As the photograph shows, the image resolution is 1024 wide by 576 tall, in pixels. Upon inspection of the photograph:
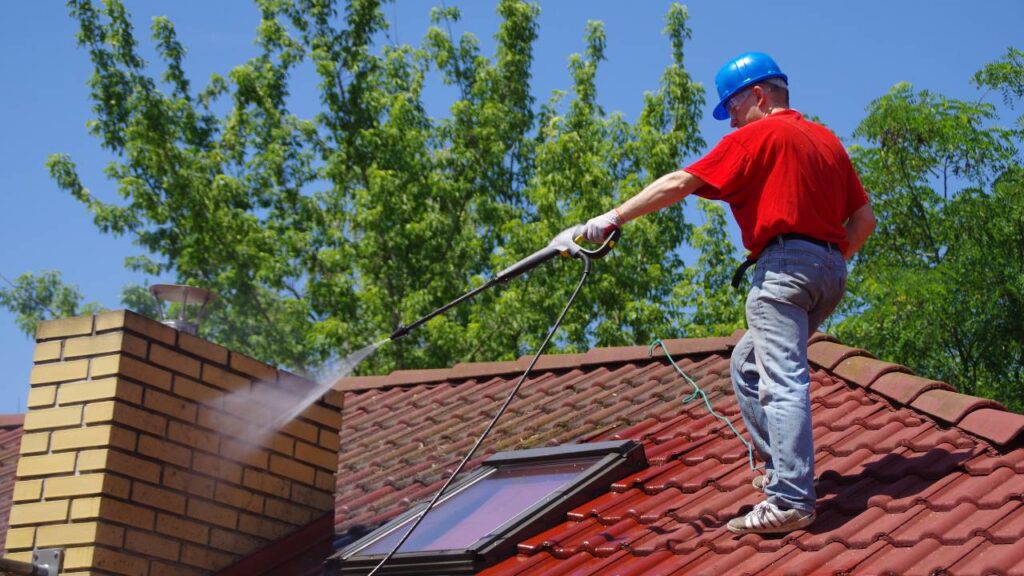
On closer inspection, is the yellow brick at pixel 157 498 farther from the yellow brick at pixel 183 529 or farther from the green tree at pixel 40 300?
the green tree at pixel 40 300

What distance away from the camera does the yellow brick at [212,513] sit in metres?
6.13

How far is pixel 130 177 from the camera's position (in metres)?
25.4

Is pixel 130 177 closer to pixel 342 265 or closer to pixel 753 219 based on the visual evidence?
pixel 342 265

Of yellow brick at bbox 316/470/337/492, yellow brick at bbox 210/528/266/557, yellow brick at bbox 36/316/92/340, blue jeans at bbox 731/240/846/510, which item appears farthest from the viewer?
yellow brick at bbox 316/470/337/492

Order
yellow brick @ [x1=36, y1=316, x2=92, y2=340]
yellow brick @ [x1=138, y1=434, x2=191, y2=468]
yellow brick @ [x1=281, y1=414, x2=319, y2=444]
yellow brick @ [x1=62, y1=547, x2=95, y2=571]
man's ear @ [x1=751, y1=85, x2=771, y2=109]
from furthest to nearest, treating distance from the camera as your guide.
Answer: yellow brick @ [x1=281, y1=414, x2=319, y2=444]
yellow brick @ [x1=36, y1=316, x2=92, y2=340]
yellow brick @ [x1=138, y1=434, x2=191, y2=468]
yellow brick @ [x1=62, y1=547, x2=95, y2=571]
man's ear @ [x1=751, y1=85, x2=771, y2=109]

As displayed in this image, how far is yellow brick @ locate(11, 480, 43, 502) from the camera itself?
5926 millimetres

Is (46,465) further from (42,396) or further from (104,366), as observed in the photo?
(104,366)

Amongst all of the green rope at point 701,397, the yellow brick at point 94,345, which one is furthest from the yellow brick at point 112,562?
the green rope at point 701,397

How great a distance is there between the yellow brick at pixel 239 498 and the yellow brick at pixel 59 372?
2.90ft

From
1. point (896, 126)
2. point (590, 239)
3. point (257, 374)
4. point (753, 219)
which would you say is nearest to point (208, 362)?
point (257, 374)

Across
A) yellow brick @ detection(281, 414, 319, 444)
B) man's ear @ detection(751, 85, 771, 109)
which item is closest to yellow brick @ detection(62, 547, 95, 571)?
yellow brick @ detection(281, 414, 319, 444)

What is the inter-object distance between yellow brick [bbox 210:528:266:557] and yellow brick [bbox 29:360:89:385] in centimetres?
102

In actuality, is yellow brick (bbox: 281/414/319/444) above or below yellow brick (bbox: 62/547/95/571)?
above

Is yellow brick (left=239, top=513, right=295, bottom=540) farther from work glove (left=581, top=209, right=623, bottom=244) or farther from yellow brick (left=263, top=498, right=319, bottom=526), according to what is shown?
work glove (left=581, top=209, right=623, bottom=244)
